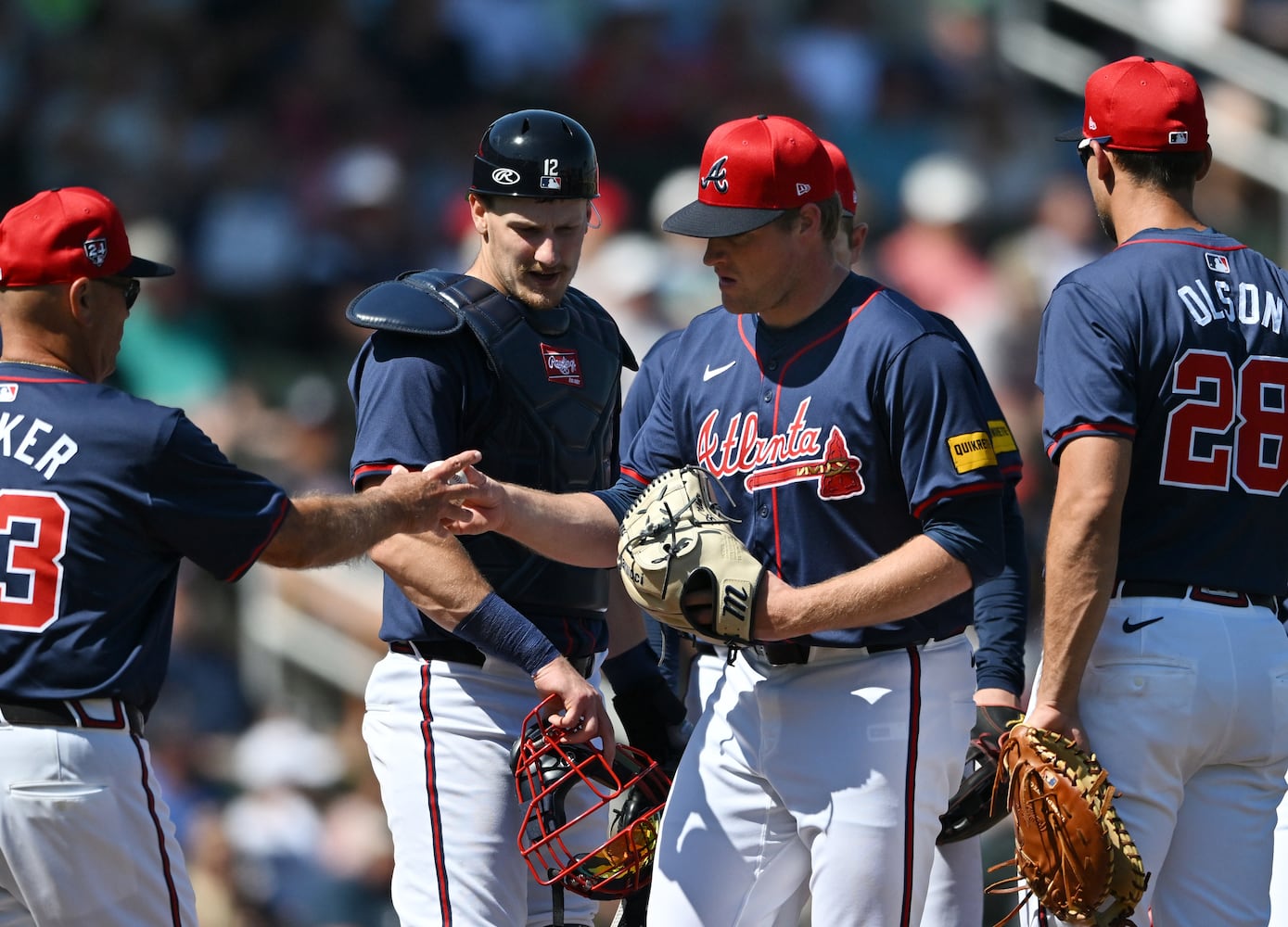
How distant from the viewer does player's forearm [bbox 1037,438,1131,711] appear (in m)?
3.20

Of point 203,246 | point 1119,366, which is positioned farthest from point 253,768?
point 1119,366

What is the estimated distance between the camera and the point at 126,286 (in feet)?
11.5

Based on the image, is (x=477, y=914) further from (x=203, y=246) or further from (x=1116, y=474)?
(x=203, y=246)

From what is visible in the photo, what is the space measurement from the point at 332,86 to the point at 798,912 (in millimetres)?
7049

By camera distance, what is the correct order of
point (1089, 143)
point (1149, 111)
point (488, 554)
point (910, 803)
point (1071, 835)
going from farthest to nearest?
point (488, 554), point (1089, 143), point (1149, 111), point (910, 803), point (1071, 835)

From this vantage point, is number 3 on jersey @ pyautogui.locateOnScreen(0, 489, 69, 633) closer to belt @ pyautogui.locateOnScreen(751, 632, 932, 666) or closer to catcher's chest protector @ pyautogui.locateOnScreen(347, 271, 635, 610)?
catcher's chest protector @ pyautogui.locateOnScreen(347, 271, 635, 610)

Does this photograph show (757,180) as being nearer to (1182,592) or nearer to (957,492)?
(957,492)

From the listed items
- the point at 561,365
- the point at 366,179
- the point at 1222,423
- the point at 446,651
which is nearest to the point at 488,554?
the point at 446,651

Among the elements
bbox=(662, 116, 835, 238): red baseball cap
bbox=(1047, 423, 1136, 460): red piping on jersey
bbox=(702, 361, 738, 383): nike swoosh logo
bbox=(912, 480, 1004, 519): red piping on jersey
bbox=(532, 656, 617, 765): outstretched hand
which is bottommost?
bbox=(532, 656, 617, 765): outstretched hand

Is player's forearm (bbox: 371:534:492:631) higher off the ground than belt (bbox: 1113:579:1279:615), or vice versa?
belt (bbox: 1113:579:1279:615)

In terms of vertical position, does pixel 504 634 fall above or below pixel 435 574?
below

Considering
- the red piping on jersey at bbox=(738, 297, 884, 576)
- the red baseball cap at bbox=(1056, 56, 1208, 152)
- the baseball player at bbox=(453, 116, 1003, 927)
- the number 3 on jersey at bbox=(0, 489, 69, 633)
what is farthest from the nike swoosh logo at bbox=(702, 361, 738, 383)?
the number 3 on jersey at bbox=(0, 489, 69, 633)

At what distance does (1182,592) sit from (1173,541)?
97 millimetres

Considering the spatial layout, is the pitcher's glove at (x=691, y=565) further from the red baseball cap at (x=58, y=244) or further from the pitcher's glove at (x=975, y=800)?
the red baseball cap at (x=58, y=244)
